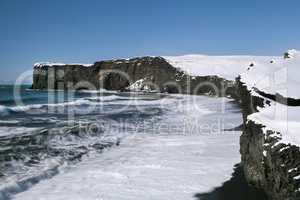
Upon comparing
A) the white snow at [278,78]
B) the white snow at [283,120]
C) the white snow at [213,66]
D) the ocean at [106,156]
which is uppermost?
the white snow at [213,66]

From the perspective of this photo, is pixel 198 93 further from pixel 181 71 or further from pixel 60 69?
pixel 60 69

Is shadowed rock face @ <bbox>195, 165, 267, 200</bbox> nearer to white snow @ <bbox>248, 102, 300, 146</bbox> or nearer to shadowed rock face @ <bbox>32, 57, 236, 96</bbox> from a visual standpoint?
white snow @ <bbox>248, 102, 300, 146</bbox>

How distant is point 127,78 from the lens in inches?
3132

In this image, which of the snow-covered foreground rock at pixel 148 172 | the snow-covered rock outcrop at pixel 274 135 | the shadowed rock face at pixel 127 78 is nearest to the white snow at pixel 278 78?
the snow-covered rock outcrop at pixel 274 135

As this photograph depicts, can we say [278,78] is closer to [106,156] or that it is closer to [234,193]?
[234,193]

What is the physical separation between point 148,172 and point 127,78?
72.3 metres

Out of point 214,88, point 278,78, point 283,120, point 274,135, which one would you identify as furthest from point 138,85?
point 274,135

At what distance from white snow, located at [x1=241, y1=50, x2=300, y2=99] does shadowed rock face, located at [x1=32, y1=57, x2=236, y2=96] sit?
140 feet

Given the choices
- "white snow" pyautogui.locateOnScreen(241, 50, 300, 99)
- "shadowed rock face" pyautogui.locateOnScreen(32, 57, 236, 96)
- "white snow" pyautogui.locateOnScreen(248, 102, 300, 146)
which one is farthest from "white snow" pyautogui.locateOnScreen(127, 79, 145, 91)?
"white snow" pyautogui.locateOnScreen(248, 102, 300, 146)

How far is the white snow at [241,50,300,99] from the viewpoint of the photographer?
6406 mm

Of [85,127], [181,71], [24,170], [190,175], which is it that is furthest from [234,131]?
[181,71]

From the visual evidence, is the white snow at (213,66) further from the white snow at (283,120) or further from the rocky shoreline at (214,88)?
the white snow at (283,120)

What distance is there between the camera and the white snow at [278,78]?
6.41 m

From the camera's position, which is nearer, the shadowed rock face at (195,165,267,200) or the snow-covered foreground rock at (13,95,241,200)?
the shadowed rock face at (195,165,267,200)
